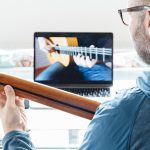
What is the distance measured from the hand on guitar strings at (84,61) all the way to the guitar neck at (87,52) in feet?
0.05

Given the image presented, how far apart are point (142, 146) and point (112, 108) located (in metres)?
0.08

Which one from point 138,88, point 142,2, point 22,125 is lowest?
point 22,125

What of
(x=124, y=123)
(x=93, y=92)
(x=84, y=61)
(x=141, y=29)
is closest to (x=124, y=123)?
(x=124, y=123)

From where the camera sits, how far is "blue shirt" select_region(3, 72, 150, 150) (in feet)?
1.71

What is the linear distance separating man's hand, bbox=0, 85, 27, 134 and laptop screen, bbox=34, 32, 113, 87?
84cm

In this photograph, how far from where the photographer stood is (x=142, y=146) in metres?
0.51

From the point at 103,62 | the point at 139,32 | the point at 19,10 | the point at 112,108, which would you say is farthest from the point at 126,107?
the point at 19,10

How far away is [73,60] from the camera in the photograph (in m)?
1.60

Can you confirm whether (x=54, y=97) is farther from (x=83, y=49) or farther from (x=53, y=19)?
(x=53, y=19)

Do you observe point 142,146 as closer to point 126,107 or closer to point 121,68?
point 126,107

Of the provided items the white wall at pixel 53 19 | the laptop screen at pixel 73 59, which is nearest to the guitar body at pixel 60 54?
the laptop screen at pixel 73 59

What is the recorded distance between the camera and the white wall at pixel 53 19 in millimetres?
1841

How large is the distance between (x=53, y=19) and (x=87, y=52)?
0.38 meters

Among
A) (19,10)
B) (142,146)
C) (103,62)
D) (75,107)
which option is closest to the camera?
(142,146)
